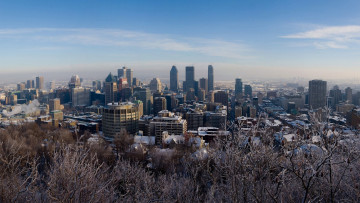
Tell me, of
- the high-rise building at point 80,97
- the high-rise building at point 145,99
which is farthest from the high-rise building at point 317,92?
the high-rise building at point 80,97

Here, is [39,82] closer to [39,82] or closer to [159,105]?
[39,82]

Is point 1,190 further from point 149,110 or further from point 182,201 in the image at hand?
point 149,110

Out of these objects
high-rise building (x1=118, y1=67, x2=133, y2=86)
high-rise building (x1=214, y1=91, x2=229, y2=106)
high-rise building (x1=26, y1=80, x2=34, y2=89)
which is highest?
high-rise building (x1=118, y1=67, x2=133, y2=86)

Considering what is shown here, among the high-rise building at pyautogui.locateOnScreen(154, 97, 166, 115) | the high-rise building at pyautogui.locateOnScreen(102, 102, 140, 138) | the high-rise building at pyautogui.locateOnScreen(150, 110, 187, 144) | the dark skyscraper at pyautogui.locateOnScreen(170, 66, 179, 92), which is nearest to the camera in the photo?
the high-rise building at pyautogui.locateOnScreen(150, 110, 187, 144)

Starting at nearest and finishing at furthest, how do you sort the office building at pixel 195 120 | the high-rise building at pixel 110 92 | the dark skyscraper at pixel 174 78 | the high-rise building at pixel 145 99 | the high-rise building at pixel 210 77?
the office building at pixel 195 120 < the high-rise building at pixel 145 99 < the high-rise building at pixel 110 92 < the high-rise building at pixel 210 77 < the dark skyscraper at pixel 174 78

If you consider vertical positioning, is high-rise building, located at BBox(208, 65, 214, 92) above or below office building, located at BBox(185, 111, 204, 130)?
above

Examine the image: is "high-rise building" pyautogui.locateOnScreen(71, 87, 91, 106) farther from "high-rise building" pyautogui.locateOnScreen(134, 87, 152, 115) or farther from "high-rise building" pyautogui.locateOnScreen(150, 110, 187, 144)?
"high-rise building" pyautogui.locateOnScreen(150, 110, 187, 144)

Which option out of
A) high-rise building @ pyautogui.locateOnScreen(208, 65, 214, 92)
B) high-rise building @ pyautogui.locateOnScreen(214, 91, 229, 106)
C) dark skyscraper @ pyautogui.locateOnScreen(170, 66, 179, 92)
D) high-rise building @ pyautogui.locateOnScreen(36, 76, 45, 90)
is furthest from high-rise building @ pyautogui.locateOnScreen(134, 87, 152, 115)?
high-rise building @ pyautogui.locateOnScreen(36, 76, 45, 90)

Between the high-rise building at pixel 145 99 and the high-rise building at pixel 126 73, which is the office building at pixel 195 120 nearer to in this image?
the high-rise building at pixel 145 99

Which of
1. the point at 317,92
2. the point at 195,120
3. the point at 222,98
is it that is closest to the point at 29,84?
the point at 222,98
